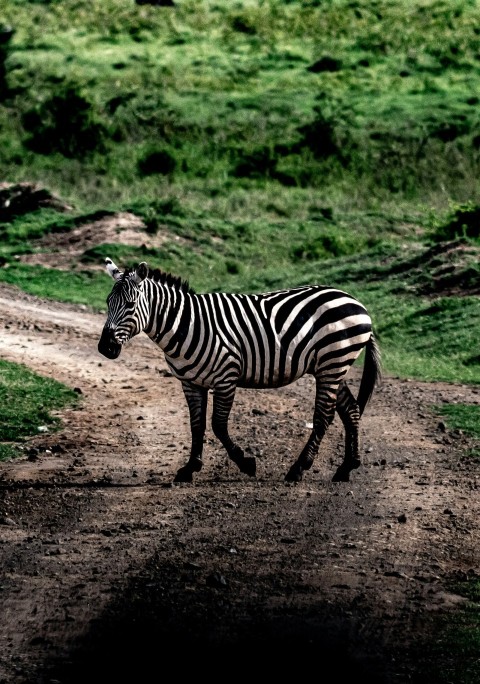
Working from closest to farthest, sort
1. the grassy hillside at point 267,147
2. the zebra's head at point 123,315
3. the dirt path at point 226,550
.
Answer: the dirt path at point 226,550 → the zebra's head at point 123,315 → the grassy hillside at point 267,147

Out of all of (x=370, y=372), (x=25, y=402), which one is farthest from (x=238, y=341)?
(x=25, y=402)

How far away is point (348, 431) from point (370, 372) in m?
0.70

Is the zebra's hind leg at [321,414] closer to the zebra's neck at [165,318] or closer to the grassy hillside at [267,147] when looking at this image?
the zebra's neck at [165,318]

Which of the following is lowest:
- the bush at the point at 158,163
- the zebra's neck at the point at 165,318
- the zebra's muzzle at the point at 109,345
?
the zebra's muzzle at the point at 109,345

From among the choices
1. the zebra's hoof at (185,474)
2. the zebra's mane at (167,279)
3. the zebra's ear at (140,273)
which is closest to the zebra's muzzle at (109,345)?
the zebra's ear at (140,273)

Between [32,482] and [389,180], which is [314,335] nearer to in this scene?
[32,482]

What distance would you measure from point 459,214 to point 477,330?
22.6ft

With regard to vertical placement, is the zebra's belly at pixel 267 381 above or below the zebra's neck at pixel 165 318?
below

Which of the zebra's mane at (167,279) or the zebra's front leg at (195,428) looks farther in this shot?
the zebra's mane at (167,279)

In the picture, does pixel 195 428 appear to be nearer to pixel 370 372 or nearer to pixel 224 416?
pixel 224 416

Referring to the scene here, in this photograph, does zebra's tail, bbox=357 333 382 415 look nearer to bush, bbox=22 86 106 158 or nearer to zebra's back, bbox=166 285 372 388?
zebra's back, bbox=166 285 372 388

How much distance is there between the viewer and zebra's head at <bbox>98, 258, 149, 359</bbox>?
420 inches

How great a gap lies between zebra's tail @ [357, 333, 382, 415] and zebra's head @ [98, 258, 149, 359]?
213cm

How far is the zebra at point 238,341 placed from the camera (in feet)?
35.6
